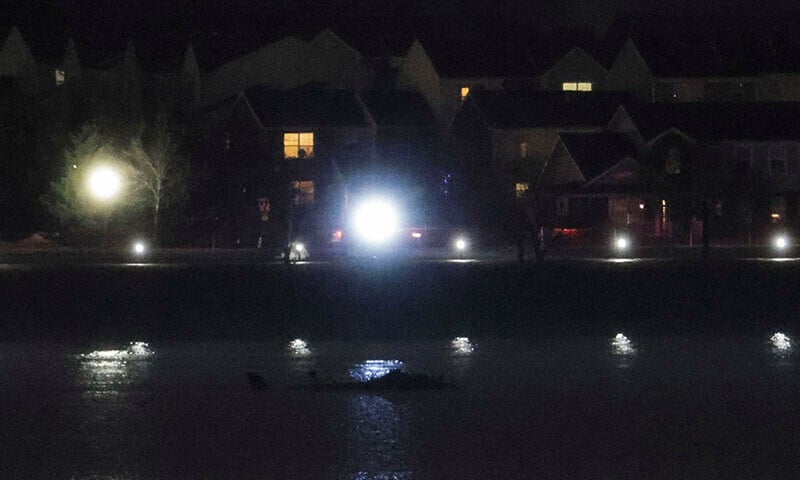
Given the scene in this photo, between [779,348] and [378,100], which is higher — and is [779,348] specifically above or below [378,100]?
below

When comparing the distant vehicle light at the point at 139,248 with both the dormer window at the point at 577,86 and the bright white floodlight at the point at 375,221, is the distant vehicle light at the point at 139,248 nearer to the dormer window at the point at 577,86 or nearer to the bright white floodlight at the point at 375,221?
the bright white floodlight at the point at 375,221

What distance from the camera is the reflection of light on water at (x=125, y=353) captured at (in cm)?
2197

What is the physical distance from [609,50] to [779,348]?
A: 234 feet

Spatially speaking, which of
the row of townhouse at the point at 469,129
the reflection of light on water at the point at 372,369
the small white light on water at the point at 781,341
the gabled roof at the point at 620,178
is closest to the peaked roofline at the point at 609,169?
the gabled roof at the point at 620,178

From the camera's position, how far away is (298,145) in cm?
7550

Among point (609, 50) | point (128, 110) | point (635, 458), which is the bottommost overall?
point (635, 458)

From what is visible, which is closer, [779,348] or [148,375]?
[148,375]

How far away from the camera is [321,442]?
566 inches

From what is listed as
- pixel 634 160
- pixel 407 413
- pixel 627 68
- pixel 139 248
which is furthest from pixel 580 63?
pixel 407 413

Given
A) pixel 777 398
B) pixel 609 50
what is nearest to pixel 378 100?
pixel 609 50

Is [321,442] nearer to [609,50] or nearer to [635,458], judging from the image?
[635,458]

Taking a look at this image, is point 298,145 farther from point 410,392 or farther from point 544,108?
point 410,392

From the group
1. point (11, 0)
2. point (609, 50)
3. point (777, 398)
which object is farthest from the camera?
point (11, 0)

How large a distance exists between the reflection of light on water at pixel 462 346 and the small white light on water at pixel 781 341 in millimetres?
4362
